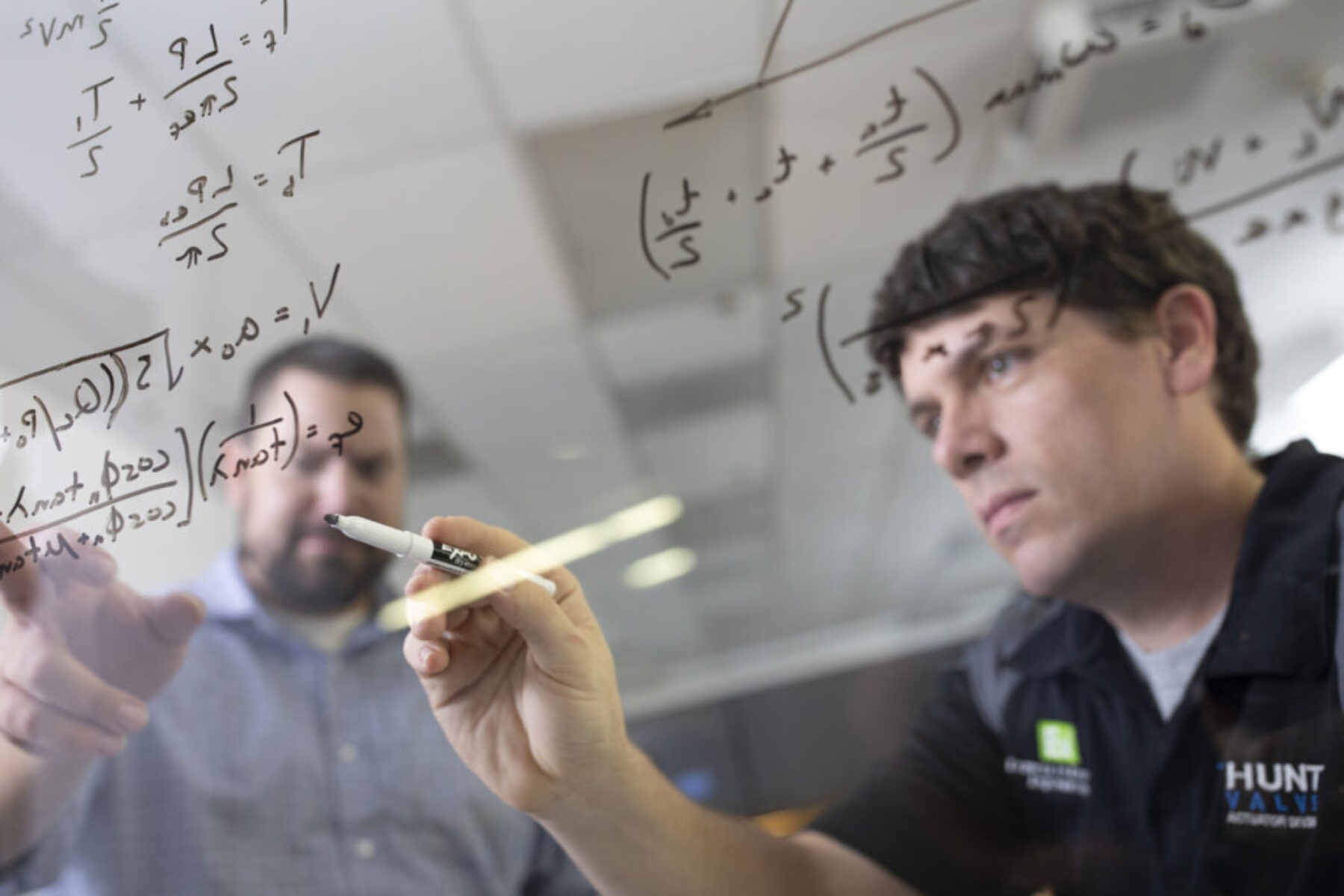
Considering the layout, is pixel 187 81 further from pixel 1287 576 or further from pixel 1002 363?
pixel 1287 576

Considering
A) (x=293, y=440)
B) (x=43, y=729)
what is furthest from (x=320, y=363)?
(x=43, y=729)

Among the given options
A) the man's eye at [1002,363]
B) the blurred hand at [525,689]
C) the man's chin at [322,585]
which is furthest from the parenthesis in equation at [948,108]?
the man's chin at [322,585]

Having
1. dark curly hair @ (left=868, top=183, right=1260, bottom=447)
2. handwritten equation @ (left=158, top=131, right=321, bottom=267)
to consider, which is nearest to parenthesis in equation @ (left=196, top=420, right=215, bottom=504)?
handwritten equation @ (left=158, top=131, right=321, bottom=267)

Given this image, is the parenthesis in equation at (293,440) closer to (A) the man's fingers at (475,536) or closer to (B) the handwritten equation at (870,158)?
(A) the man's fingers at (475,536)

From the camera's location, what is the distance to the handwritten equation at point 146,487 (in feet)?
1.67

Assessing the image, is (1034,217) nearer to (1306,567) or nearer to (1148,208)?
(1148,208)

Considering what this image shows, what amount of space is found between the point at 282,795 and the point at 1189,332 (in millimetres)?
656

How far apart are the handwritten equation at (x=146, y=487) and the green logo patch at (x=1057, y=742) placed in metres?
0.47

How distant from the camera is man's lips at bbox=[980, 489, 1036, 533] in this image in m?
0.49

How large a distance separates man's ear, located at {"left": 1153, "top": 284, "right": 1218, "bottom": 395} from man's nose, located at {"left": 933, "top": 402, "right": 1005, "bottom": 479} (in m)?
0.11

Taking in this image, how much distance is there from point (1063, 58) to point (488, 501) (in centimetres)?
44

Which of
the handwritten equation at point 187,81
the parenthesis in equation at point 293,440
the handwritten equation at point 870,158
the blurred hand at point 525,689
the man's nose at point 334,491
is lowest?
the blurred hand at point 525,689

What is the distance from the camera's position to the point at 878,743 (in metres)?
0.58

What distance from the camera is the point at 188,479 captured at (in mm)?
512
